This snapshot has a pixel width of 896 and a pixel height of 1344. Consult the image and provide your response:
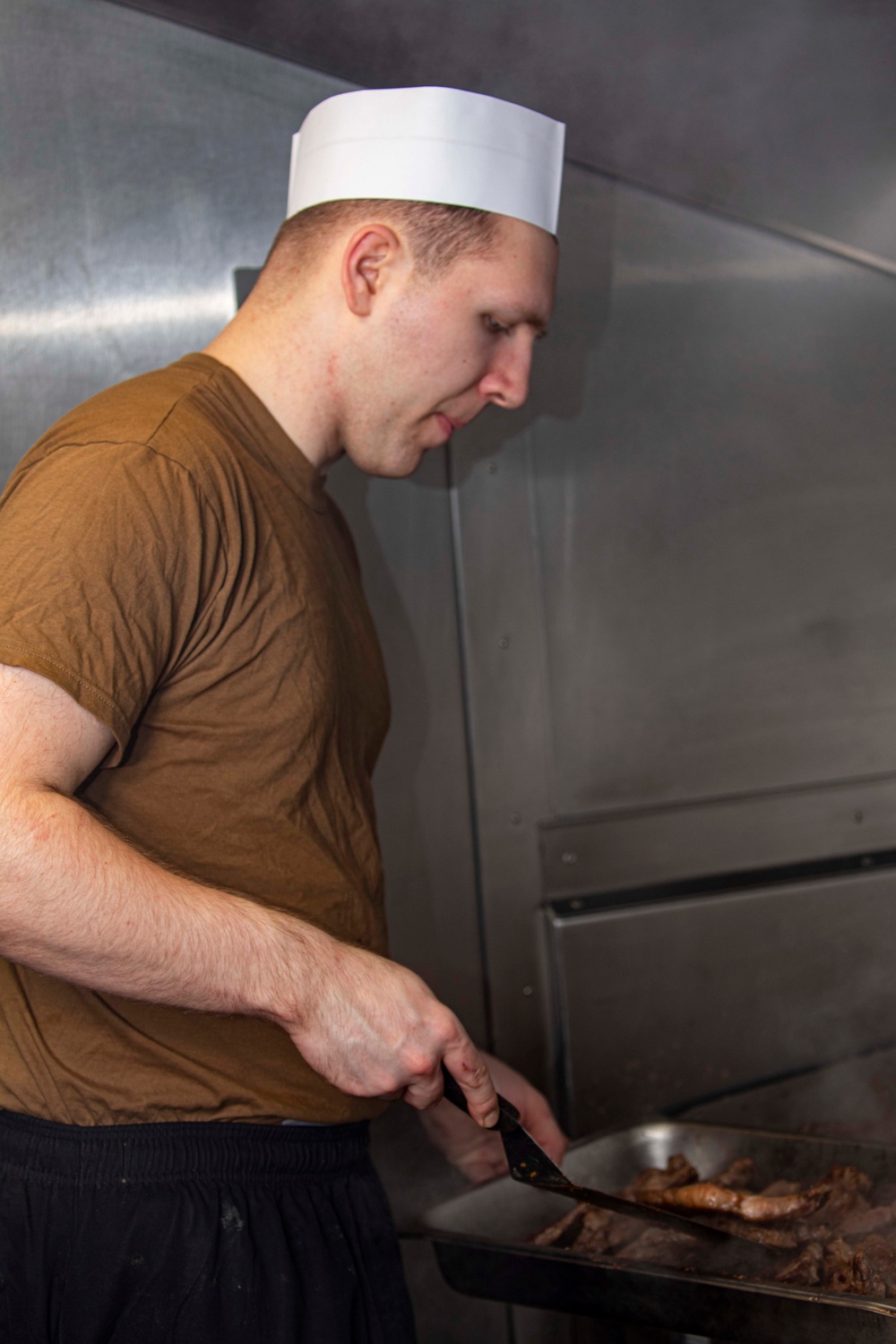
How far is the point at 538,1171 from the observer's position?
0.97 m

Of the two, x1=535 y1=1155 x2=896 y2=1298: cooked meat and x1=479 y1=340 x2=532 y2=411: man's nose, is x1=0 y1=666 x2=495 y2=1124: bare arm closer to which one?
x1=535 y1=1155 x2=896 y2=1298: cooked meat

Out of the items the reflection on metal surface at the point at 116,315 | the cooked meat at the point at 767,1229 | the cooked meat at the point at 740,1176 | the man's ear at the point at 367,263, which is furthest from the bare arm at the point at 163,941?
the reflection on metal surface at the point at 116,315

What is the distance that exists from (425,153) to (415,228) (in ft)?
0.27

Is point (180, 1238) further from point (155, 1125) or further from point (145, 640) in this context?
point (145, 640)

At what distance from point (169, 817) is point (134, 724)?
3.5 inches

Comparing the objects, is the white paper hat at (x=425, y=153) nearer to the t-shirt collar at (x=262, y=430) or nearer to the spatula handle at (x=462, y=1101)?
the t-shirt collar at (x=262, y=430)

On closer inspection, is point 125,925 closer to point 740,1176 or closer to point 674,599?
point 740,1176

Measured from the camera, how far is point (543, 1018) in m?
1.64

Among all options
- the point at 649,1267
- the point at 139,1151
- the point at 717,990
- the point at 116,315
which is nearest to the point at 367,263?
the point at 116,315

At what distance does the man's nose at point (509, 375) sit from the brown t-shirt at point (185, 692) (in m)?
0.25

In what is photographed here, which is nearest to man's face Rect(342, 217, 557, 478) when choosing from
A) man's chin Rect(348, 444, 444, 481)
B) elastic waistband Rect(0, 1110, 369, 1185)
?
man's chin Rect(348, 444, 444, 481)

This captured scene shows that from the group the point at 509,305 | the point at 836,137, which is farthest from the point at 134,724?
the point at 836,137

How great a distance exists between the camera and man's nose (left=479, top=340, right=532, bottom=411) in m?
1.19

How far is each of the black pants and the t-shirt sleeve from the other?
33 cm
